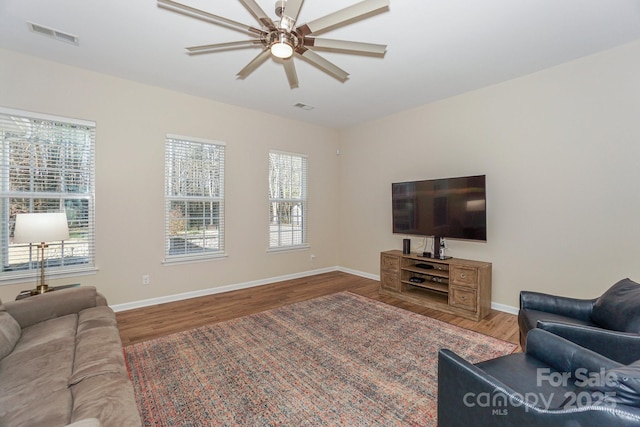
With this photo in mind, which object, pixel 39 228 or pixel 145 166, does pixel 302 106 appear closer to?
pixel 145 166

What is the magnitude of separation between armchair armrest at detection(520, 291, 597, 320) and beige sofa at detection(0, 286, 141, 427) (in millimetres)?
2800

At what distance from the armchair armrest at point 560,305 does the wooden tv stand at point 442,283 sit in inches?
40.6

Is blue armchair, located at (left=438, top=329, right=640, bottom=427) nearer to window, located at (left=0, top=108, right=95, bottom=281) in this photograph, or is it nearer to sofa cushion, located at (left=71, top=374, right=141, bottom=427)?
sofa cushion, located at (left=71, top=374, right=141, bottom=427)

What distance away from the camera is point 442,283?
13.6ft

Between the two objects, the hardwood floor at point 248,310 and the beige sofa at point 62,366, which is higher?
the beige sofa at point 62,366

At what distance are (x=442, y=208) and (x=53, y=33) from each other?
4.74 m

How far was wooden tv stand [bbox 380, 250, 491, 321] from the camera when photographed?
343 centimetres

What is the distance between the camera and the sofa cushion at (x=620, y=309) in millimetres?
1737

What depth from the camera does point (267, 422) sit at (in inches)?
69.8

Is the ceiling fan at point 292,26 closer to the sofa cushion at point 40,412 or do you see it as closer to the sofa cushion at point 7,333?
the sofa cushion at point 40,412

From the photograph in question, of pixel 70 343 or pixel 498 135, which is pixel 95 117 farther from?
pixel 498 135

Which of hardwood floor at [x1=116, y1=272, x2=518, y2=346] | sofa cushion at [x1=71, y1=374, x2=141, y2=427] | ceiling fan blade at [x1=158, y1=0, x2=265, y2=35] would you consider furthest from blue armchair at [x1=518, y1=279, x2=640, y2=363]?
ceiling fan blade at [x1=158, y1=0, x2=265, y2=35]

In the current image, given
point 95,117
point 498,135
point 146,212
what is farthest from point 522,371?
point 95,117

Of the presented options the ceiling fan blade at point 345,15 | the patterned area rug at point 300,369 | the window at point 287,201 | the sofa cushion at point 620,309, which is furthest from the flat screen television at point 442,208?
the ceiling fan blade at point 345,15
